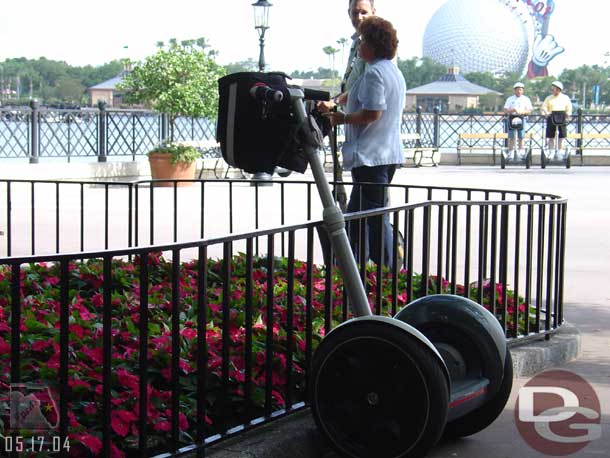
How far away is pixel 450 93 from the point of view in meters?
120

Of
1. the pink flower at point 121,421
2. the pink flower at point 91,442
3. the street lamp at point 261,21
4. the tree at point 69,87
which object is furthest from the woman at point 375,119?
the tree at point 69,87

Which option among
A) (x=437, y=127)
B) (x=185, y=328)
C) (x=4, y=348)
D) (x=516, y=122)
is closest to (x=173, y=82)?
(x=516, y=122)

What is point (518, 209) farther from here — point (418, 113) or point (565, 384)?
point (418, 113)

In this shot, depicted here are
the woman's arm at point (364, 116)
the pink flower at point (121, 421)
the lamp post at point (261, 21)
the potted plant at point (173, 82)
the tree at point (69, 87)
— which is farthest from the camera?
the tree at point (69, 87)

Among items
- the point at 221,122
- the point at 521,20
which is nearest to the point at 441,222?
the point at 221,122

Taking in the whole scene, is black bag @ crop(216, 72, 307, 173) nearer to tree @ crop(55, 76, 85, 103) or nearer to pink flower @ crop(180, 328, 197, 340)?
pink flower @ crop(180, 328, 197, 340)

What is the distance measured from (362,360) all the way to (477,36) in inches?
5445

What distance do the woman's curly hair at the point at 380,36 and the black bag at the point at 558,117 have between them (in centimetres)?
2216

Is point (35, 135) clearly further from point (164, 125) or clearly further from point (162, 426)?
point (162, 426)

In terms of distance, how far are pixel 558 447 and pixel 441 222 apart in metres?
1.45

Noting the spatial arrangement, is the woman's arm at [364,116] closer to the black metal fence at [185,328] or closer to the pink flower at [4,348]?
the black metal fence at [185,328]

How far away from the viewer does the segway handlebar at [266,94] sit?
13.8ft

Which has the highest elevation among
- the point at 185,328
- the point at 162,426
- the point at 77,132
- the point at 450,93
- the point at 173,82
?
the point at 450,93

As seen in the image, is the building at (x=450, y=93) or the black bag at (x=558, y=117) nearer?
the black bag at (x=558, y=117)
